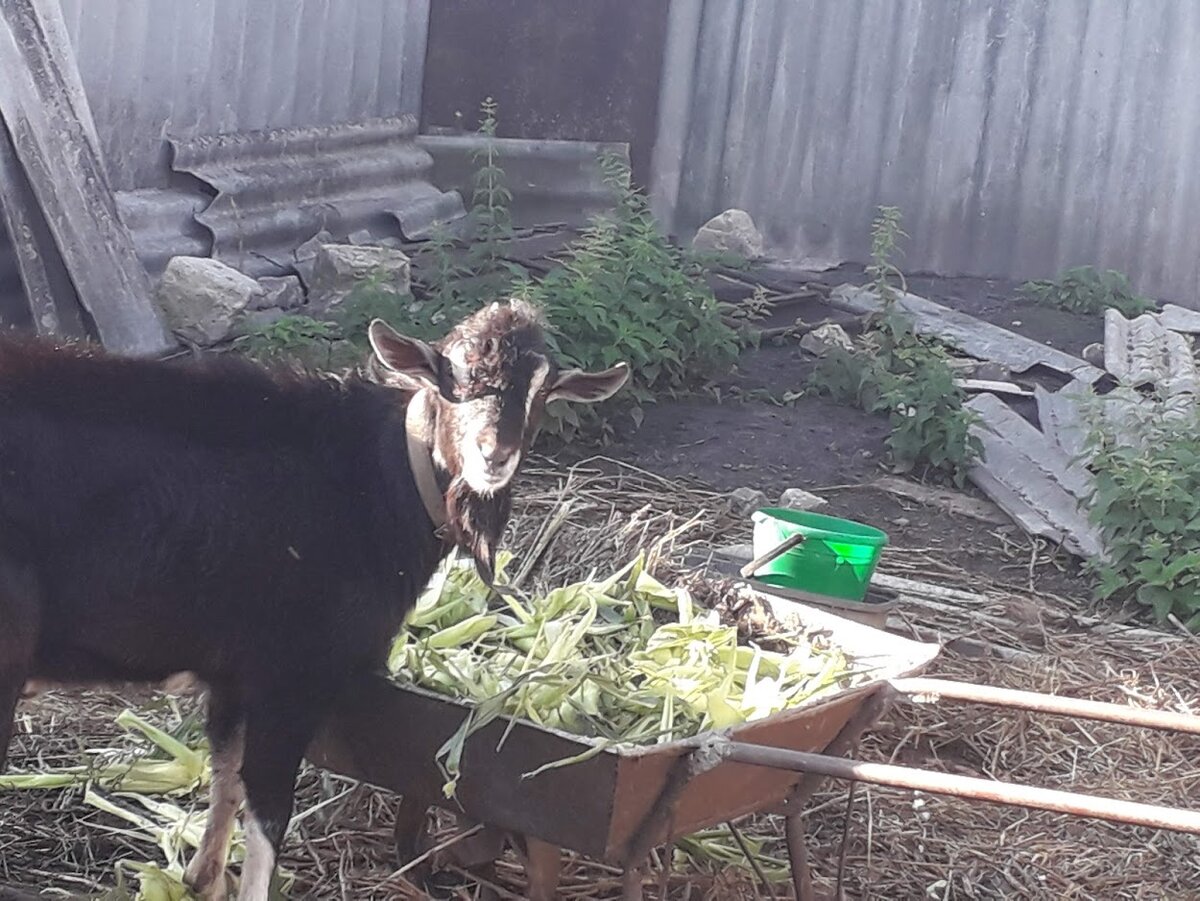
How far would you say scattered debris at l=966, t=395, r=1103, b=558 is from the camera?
759cm

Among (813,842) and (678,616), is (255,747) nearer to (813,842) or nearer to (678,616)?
(678,616)

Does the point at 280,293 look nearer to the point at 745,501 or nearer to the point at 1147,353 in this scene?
the point at 745,501

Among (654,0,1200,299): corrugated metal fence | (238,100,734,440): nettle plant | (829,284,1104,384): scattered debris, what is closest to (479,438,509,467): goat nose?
(238,100,734,440): nettle plant

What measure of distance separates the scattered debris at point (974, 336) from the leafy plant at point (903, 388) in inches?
17.8

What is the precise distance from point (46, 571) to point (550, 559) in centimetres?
212

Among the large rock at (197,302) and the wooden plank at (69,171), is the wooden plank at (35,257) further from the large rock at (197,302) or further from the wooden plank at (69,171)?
the large rock at (197,302)

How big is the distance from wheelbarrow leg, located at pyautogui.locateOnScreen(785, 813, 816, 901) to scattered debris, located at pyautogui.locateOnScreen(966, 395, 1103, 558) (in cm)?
350

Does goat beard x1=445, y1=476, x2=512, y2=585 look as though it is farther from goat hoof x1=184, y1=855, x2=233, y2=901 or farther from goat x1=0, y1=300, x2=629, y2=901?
goat hoof x1=184, y1=855, x2=233, y2=901

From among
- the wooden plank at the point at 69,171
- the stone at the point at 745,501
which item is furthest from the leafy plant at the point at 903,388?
the wooden plank at the point at 69,171

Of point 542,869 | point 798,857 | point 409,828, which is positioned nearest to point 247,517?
point 409,828

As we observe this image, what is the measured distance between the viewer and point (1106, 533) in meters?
7.19

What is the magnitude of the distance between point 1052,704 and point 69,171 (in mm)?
5253

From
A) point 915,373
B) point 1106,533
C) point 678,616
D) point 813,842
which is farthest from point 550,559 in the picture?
point 915,373

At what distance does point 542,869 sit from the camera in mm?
3842
